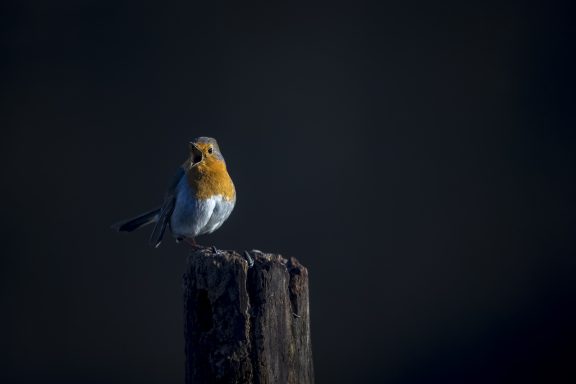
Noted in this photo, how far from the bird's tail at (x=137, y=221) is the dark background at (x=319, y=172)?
2023 millimetres

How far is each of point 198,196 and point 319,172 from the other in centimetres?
300

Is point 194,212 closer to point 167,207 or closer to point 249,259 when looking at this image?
point 167,207

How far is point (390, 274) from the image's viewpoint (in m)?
6.89

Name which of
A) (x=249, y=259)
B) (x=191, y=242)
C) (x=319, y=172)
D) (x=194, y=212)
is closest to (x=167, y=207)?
(x=194, y=212)

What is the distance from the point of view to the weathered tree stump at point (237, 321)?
2629 mm

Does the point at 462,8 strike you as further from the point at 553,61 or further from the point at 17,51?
the point at 17,51

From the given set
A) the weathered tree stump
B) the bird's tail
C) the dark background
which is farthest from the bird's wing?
the dark background

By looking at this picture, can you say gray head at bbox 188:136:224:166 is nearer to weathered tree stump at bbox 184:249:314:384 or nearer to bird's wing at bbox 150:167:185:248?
bird's wing at bbox 150:167:185:248

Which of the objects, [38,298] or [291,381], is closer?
[291,381]

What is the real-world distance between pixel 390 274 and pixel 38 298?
2.58 metres

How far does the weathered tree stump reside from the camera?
2.63m

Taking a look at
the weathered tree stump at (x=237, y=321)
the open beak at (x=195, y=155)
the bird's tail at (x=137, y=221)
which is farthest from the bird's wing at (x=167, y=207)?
the weathered tree stump at (x=237, y=321)

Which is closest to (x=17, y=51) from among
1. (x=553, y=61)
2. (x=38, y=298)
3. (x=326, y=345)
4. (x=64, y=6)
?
(x=64, y=6)

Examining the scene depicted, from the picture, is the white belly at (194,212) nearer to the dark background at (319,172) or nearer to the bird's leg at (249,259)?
the bird's leg at (249,259)
